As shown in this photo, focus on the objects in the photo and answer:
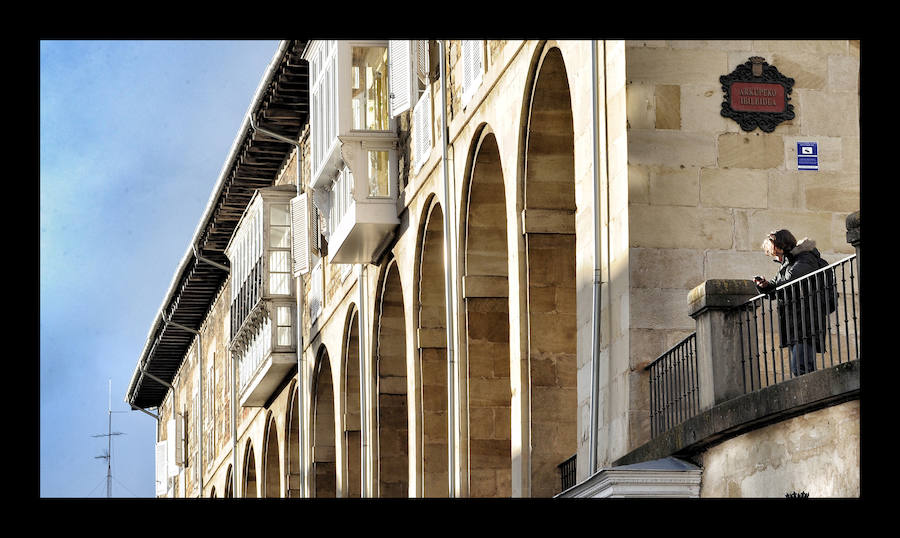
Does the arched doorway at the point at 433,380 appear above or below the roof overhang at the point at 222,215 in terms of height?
below

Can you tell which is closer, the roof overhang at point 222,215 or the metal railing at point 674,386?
the metal railing at point 674,386

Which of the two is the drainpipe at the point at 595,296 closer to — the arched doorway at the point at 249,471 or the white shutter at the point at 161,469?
the arched doorway at the point at 249,471

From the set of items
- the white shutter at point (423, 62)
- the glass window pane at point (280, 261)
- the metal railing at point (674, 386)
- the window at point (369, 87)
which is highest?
the window at point (369, 87)

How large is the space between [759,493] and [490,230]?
319 inches

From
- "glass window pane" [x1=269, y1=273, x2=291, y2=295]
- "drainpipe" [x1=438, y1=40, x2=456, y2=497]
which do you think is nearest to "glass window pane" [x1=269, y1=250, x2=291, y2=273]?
"glass window pane" [x1=269, y1=273, x2=291, y2=295]

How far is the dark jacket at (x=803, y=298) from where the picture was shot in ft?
39.7

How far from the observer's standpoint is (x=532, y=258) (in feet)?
60.6

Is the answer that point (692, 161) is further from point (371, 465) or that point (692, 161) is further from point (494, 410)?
point (371, 465)

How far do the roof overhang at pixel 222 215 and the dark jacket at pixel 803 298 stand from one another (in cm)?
1566

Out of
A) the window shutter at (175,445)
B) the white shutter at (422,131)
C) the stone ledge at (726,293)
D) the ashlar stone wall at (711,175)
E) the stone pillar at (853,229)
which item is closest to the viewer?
the stone pillar at (853,229)

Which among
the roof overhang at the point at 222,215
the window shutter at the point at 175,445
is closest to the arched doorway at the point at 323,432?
the roof overhang at the point at 222,215

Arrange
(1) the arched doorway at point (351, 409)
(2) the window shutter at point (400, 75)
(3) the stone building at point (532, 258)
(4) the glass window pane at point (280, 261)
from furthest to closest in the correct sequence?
1. (4) the glass window pane at point (280, 261)
2. (1) the arched doorway at point (351, 409)
3. (2) the window shutter at point (400, 75)
4. (3) the stone building at point (532, 258)

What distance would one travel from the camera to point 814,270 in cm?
1255

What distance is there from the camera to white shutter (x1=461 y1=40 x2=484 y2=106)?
20.0 metres
